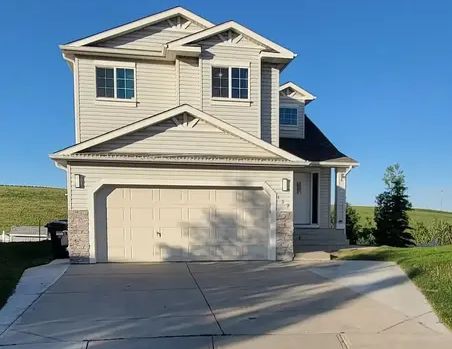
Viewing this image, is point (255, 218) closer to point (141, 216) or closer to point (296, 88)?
point (141, 216)

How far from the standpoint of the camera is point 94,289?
8.05m

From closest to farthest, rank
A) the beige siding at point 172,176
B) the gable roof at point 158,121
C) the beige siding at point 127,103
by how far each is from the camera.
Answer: the gable roof at point 158,121
the beige siding at point 172,176
the beige siding at point 127,103

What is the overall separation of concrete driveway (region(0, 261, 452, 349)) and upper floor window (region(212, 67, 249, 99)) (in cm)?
654

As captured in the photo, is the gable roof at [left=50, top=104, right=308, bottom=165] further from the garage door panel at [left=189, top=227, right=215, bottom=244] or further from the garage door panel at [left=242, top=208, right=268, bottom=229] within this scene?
the garage door panel at [left=189, top=227, right=215, bottom=244]

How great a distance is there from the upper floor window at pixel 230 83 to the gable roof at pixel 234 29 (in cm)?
112

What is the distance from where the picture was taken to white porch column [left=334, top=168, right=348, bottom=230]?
16.3 metres

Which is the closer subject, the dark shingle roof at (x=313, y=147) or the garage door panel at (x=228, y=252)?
the garage door panel at (x=228, y=252)

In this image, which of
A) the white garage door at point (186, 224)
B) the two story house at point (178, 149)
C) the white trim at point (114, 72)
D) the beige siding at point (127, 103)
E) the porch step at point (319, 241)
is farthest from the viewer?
the porch step at point (319, 241)

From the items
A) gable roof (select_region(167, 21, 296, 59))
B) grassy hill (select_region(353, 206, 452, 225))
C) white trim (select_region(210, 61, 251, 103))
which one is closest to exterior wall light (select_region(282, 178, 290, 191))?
white trim (select_region(210, 61, 251, 103))

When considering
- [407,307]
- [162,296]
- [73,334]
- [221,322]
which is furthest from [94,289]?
[407,307]

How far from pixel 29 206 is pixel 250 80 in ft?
76.6

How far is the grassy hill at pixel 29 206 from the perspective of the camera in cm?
2752

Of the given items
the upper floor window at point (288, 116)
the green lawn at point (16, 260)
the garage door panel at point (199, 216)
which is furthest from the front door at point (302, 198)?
the green lawn at point (16, 260)

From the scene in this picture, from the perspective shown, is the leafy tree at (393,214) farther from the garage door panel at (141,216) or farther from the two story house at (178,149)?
the garage door panel at (141,216)
